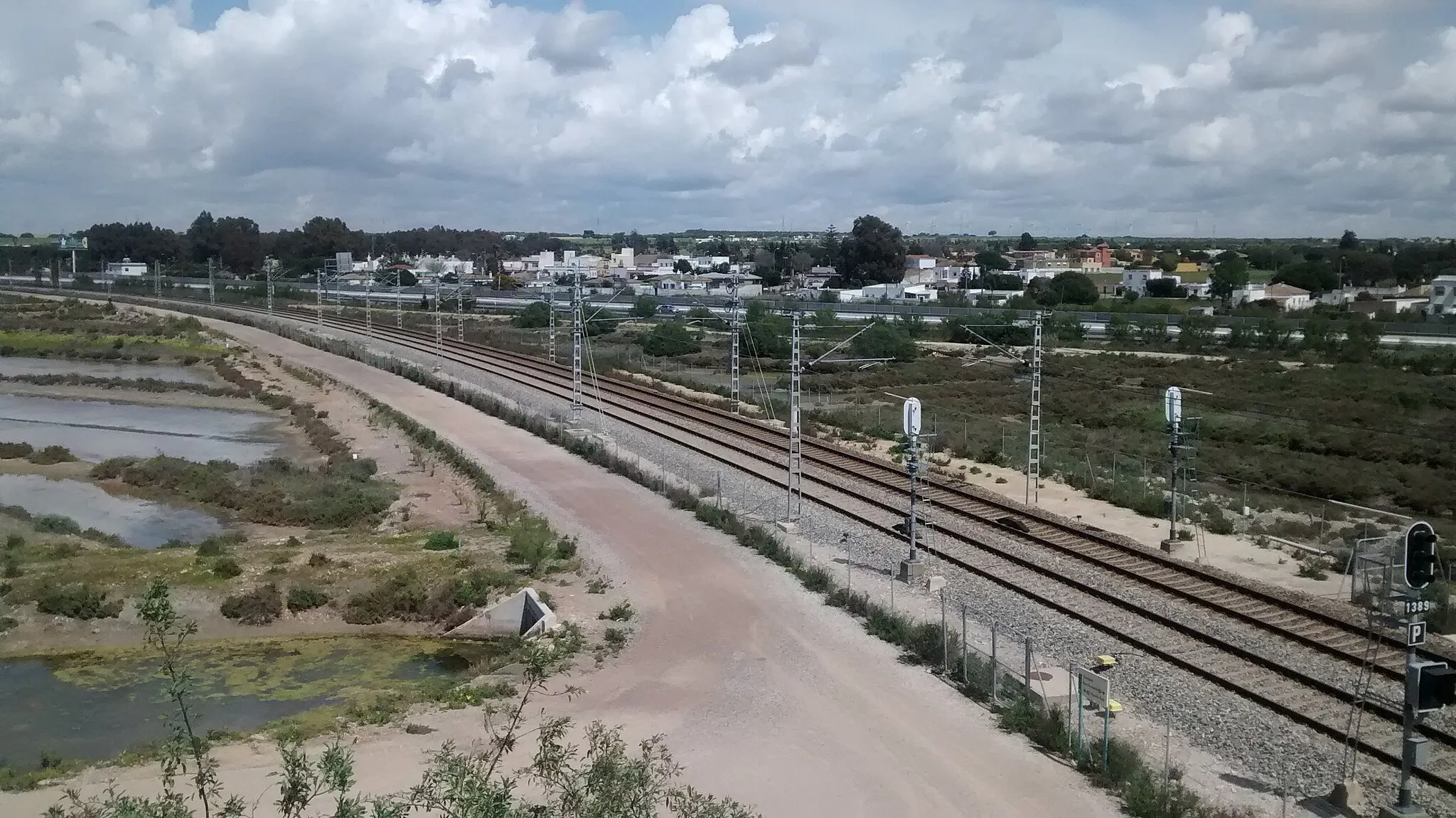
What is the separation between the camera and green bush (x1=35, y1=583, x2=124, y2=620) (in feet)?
76.1

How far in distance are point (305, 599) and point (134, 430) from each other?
35.7 m

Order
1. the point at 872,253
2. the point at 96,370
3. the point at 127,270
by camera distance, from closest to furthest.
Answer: the point at 96,370 < the point at 872,253 < the point at 127,270

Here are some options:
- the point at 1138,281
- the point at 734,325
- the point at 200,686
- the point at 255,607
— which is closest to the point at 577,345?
the point at 734,325

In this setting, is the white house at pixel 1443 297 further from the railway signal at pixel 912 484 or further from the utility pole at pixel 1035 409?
the railway signal at pixel 912 484

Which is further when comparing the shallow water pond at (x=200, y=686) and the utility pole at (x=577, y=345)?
the utility pole at (x=577, y=345)

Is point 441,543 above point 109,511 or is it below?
above

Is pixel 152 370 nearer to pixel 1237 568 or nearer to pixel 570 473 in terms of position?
pixel 570 473

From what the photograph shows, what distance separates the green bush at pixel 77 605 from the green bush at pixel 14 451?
24.6m

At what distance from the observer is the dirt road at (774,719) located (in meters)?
14.1

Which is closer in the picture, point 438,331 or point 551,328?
point 551,328

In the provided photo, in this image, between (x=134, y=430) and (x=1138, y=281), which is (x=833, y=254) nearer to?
(x=1138, y=281)

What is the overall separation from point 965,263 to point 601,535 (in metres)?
125

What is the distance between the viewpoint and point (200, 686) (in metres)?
19.7

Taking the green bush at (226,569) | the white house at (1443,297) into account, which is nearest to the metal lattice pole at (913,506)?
the green bush at (226,569)
